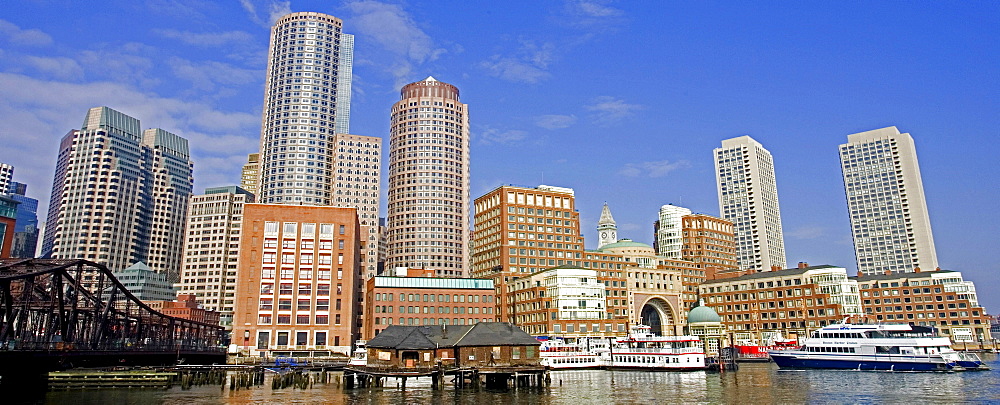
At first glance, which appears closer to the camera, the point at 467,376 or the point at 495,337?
the point at 467,376

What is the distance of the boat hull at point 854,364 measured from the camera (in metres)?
117

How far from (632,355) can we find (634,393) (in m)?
51.5

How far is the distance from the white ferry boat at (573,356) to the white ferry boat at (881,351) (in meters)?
34.1

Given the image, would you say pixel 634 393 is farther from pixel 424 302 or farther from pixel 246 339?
pixel 246 339

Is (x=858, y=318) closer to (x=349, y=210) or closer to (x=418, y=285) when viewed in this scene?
(x=418, y=285)

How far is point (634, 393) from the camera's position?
269 ft

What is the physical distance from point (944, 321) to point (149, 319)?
20401 cm

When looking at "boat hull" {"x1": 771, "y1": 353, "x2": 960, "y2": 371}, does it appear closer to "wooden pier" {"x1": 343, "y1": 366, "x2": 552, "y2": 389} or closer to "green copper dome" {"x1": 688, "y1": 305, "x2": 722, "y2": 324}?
"green copper dome" {"x1": 688, "y1": 305, "x2": 722, "y2": 324}

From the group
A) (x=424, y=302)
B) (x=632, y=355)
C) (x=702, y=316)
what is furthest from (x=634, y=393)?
(x=702, y=316)

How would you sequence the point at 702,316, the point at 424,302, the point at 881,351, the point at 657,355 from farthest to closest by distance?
the point at 702,316, the point at 424,302, the point at 657,355, the point at 881,351

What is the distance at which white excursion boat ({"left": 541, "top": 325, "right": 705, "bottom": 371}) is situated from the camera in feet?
410

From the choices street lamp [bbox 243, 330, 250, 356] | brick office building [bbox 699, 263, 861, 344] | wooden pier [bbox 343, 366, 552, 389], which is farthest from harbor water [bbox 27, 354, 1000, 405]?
brick office building [bbox 699, 263, 861, 344]

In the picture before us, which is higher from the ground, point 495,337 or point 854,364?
point 495,337

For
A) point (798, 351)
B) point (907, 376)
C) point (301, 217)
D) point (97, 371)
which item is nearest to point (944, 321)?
point (798, 351)
